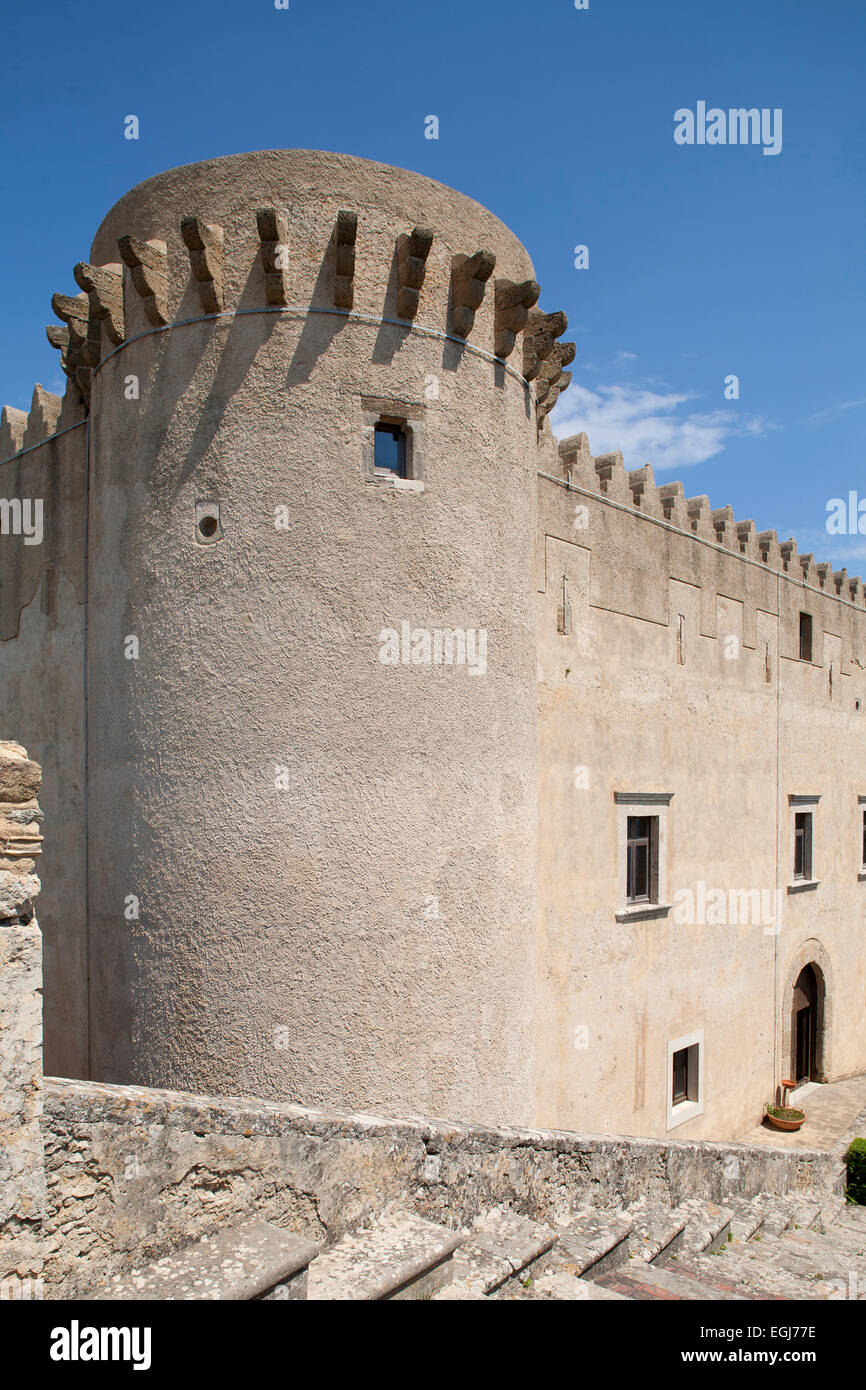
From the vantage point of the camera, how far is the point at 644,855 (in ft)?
37.3

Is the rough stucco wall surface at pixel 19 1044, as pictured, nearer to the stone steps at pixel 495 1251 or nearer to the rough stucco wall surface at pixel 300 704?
the stone steps at pixel 495 1251

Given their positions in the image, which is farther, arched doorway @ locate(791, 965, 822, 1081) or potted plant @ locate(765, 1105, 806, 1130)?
arched doorway @ locate(791, 965, 822, 1081)

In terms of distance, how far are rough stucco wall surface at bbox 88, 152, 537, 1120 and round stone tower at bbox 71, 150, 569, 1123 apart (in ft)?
0.07

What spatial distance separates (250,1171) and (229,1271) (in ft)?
1.67

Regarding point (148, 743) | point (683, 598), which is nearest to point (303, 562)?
point (148, 743)

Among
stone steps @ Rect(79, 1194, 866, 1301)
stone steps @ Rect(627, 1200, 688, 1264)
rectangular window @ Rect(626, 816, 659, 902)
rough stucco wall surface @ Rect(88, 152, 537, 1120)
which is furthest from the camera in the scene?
rectangular window @ Rect(626, 816, 659, 902)

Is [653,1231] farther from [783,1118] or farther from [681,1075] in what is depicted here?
[783,1118]

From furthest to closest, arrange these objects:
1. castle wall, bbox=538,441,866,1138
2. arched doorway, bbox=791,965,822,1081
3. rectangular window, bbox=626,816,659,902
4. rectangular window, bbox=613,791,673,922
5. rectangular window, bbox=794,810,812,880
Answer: arched doorway, bbox=791,965,822,1081, rectangular window, bbox=794,810,812,880, rectangular window, bbox=626,816,659,902, rectangular window, bbox=613,791,673,922, castle wall, bbox=538,441,866,1138

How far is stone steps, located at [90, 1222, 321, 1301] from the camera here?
345 centimetres

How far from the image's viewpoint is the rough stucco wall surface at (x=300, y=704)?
639cm

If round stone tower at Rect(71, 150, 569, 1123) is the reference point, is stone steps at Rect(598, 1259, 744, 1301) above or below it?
below

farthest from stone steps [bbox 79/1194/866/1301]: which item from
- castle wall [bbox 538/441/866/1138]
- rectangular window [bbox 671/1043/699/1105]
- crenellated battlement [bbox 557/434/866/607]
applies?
crenellated battlement [bbox 557/434/866/607]

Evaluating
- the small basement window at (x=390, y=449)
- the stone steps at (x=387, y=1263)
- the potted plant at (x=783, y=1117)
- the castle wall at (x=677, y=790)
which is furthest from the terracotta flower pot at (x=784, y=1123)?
the small basement window at (x=390, y=449)

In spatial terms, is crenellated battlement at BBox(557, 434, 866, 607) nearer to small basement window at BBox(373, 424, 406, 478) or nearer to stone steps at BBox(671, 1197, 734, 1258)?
small basement window at BBox(373, 424, 406, 478)
